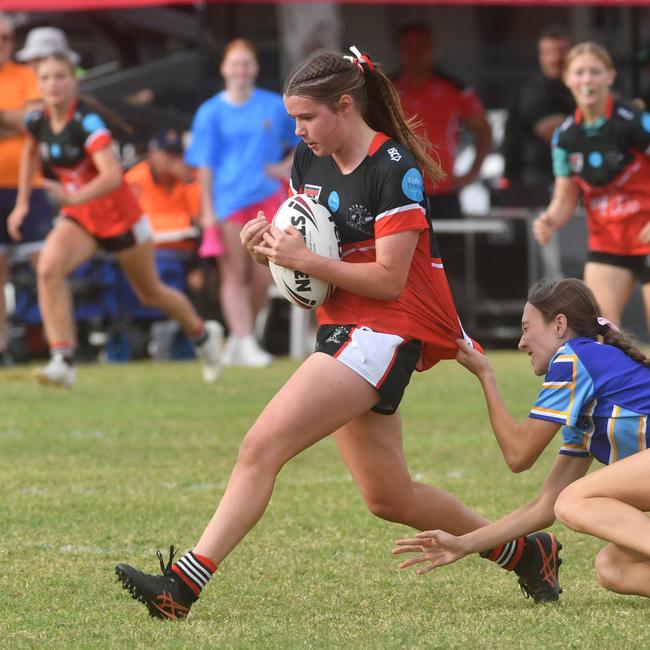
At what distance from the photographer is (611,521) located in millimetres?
4387

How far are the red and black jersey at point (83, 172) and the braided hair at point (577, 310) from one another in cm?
602

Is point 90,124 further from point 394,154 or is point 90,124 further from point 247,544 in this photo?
point 394,154

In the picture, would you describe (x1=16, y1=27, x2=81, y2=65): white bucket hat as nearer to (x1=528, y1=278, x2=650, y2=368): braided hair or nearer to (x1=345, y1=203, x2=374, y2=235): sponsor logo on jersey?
(x1=345, y1=203, x2=374, y2=235): sponsor logo on jersey

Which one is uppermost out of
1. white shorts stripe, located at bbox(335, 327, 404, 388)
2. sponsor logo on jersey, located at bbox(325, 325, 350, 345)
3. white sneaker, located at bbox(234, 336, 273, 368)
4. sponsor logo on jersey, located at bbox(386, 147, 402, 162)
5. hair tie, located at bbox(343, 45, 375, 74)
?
hair tie, located at bbox(343, 45, 375, 74)

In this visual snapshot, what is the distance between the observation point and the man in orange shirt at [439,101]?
13.5 meters

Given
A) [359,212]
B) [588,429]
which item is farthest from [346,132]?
[588,429]

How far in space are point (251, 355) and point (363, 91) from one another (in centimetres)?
761

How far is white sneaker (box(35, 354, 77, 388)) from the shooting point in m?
10.4

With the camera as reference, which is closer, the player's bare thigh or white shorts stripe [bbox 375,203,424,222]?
white shorts stripe [bbox 375,203,424,222]

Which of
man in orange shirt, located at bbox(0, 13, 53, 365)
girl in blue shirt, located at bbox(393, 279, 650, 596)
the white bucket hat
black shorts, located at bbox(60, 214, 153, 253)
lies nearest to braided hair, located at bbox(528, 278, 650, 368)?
girl in blue shirt, located at bbox(393, 279, 650, 596)

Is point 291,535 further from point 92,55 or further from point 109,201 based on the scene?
point 92,55

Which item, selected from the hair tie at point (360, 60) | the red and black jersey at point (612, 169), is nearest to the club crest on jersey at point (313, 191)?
the hair tie at point (360, 60)

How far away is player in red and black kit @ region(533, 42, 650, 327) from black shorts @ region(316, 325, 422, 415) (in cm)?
378

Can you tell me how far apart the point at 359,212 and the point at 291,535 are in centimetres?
168
